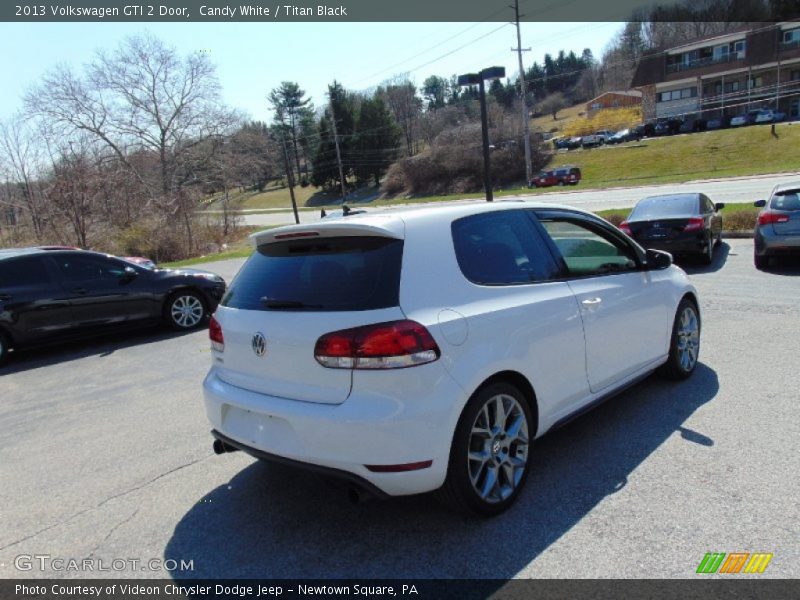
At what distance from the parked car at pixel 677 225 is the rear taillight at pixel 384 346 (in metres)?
9.12

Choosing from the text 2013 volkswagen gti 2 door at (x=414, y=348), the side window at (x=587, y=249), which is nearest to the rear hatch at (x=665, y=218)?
the side window at (x=587, y=249)

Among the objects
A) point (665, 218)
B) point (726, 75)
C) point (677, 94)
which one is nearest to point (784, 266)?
point (665, 218)

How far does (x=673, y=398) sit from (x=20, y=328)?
27.1ft

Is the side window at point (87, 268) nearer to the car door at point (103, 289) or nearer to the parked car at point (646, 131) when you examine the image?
the car door at point (103, 289)

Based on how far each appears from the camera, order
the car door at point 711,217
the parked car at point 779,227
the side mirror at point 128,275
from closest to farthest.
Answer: the side mirror at point 128,275
the parked car at point 779,227
the car door at point 711,217

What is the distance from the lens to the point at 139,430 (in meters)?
4.88

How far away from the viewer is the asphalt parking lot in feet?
9.15

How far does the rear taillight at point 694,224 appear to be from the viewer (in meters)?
10.4

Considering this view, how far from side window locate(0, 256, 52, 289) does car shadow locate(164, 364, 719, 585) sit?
605 cm

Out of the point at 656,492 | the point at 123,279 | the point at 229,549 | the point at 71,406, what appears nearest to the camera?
the point at 229,549

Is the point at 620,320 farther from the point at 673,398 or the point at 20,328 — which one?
the point at 20,328

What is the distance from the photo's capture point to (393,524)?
10.3ft

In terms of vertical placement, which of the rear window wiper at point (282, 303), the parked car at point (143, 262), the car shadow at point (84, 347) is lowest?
the car shadow at point (84, 347)

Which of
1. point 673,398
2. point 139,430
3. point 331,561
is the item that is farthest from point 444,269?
point 139,430
